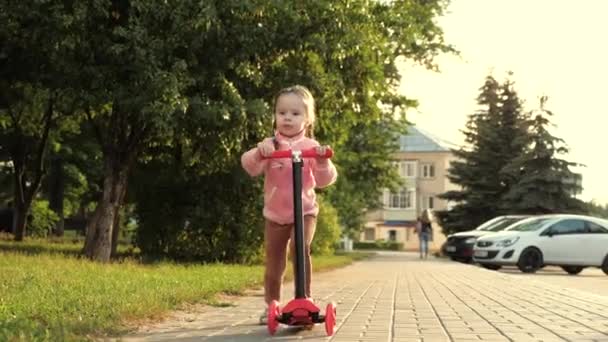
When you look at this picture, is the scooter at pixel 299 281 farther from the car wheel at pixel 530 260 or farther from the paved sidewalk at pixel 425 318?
the car wheel at pixel 530 260

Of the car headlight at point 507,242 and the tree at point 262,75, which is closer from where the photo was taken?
the tree at point 262,75

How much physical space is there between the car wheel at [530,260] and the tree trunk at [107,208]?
1064 cm

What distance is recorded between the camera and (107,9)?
15.3m

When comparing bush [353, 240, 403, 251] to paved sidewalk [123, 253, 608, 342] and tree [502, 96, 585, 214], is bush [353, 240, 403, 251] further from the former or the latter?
paved sidewalk [123, 253, 608, 342]

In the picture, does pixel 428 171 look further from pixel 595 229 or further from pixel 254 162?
pixel 254 162

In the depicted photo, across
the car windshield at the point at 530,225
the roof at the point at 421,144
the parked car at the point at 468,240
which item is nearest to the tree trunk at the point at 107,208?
the car windshield at the point at 530,225

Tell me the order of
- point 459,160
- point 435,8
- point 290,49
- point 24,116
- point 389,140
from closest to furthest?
point 290,49
point 24,116
point 435,8
point 389,140
point 459,160

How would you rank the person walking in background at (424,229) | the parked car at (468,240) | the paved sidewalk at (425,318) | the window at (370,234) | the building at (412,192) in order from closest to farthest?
1. the paved sidewalk at (425,318)
2. the parked car at (468,240)
3. the person walking in background at (424,229)
4. the building at (412,192)
5. the window at (370,234)

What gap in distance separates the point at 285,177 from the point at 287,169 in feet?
0.20

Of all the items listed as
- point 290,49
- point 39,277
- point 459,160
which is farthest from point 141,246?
point 459,160

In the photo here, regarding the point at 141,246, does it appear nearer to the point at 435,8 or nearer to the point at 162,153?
the point at 162,153

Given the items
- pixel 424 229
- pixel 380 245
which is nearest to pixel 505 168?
pixel 424 229

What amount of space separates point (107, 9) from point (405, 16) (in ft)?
21.6

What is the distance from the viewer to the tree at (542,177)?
43.4 meters
